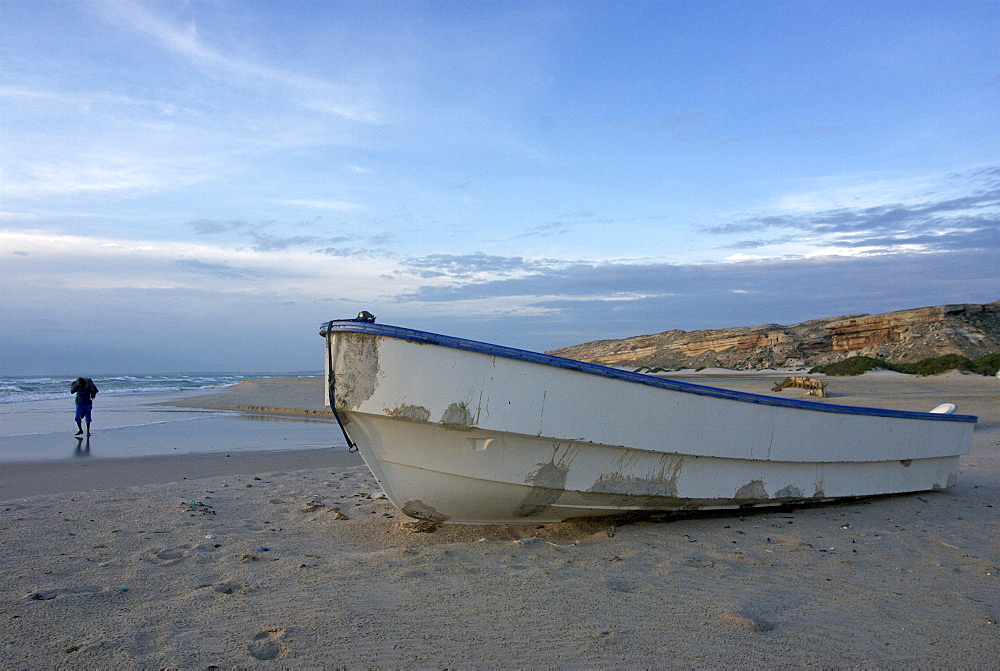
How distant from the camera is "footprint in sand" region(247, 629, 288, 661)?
8.32 feet

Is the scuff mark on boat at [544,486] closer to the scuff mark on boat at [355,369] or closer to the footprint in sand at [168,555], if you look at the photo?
the scuff mark on boat at [355,369]

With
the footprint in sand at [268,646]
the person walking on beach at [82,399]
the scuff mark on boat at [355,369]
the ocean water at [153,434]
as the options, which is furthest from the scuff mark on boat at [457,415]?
the person walking on beach at [82,399]

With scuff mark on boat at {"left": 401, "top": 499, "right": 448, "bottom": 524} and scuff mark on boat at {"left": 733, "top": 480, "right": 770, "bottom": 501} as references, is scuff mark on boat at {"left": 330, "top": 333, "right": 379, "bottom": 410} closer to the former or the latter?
scuff mark on boat at {"left": 401, "top": 499, "right": 448, "bottom": 524}

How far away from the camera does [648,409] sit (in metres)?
4.56

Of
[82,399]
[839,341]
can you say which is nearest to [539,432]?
[82,399]

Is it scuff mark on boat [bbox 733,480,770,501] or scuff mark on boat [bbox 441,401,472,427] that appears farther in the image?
scuff mark on boat [bbox 733,480,770,501]

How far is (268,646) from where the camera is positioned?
8.57 ft

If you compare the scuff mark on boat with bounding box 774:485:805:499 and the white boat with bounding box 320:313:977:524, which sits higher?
the white boat with bounding box 320:313:977:524

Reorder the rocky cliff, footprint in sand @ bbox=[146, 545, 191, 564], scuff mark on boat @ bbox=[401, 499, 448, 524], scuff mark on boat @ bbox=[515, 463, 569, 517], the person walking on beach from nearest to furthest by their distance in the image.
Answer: footprint in sand @ bbox=[146, 545, 191, 564] < scuff mark on boat @ bbox=[515, 463, 569, 517] < scuff mark on boat @ bbox=[401, 499, 448, 524] < the person walking on beach < the rocky cliff

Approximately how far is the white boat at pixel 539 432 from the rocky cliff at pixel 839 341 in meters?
31.4

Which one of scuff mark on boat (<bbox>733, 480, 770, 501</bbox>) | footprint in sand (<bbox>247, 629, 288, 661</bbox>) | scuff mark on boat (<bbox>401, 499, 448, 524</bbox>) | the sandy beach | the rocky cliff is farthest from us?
the rocky cliff

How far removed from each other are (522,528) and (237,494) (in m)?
3.20

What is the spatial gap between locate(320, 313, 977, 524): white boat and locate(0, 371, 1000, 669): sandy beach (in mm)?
285

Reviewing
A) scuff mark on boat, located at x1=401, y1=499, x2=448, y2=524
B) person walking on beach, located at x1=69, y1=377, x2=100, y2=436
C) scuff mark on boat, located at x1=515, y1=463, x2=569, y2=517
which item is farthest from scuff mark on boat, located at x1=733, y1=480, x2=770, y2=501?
person walking on beach, located at x1=69, y1=377, x2=100, y2=436
